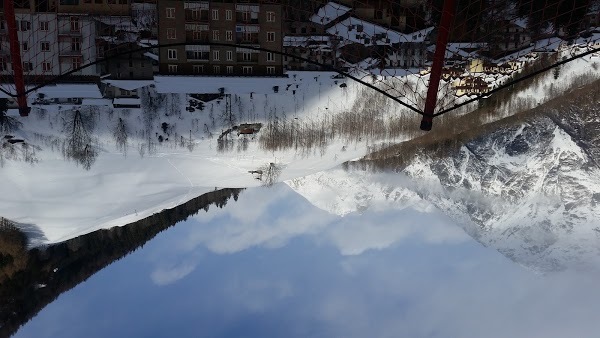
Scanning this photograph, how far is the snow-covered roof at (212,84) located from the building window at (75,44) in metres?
2.06

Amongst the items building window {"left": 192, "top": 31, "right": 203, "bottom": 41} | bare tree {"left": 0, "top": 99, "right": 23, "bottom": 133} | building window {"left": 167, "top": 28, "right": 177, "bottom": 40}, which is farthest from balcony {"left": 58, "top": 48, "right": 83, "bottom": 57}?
building window {"left": 192, "top": 31, "right": 203, "bottom": 41}

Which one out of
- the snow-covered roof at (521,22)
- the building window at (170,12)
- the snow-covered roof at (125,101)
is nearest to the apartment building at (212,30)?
the building window at (170,12)

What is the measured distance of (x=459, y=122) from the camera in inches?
731

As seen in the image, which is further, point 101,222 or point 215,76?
point 101,222

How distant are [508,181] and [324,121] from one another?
729 centimetres

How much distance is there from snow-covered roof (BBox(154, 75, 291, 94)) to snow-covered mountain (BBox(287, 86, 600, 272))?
472cm

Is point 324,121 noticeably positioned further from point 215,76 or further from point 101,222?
point 101,222

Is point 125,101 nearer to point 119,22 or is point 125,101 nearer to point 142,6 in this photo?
point 119,22

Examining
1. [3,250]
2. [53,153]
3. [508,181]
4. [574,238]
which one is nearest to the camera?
[53,153]

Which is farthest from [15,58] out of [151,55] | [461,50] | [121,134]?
[461,50]

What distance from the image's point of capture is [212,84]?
15.4 m

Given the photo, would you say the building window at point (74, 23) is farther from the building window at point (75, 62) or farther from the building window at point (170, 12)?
the building window at point (170, 12)

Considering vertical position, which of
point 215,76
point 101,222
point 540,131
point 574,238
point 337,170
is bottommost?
point 574,238

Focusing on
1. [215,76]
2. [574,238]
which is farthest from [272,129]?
[574,238]
